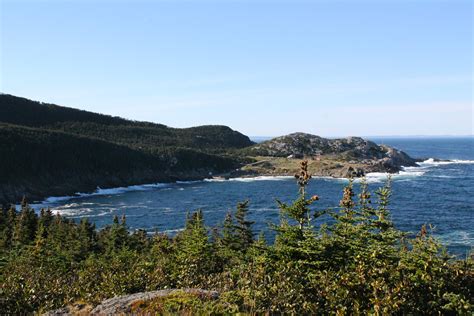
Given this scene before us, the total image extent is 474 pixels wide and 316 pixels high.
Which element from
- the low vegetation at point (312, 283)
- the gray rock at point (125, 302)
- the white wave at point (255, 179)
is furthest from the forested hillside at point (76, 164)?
the gray rock at point (125, 302)

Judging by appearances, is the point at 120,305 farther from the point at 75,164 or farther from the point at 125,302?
the point at 75,164

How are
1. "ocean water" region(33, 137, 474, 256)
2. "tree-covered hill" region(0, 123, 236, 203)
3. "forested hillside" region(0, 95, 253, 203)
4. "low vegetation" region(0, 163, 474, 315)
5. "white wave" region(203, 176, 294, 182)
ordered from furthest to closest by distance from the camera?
1. "white wave" region(203, 176, 294, 182)
2. "forested hillside" region(0, 95, 253, 203)
3. "tree-covered hill" region(0, 123, 236, 203)
4. "ocean water" region(33, 137, 474, 256)
5. "low vegetation" region(0, 163, 474, 315)

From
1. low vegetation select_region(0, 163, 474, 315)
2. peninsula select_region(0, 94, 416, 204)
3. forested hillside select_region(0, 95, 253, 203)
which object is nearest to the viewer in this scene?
low vegetation select_region(0, 163, 474, 315)

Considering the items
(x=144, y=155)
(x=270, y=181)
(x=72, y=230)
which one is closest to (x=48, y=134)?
(x=144, y=155)

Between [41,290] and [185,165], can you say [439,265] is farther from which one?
[185,165]

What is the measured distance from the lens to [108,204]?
103 meters

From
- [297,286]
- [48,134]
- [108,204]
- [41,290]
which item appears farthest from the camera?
[48,134]

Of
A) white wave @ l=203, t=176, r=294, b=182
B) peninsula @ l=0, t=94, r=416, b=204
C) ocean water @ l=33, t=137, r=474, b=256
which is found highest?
peninsula @ l=0, t=94, r=416, b=204

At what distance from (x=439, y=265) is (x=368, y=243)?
543cm

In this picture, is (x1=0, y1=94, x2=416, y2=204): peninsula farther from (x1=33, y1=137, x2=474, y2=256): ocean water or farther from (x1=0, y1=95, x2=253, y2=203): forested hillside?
(x1=33, y1=137, x2=474, y2=256): ocean water

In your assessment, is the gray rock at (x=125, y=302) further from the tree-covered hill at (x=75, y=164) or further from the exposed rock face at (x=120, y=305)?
the tree-covered hill at (x=75, y=164)

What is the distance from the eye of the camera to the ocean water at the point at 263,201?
2795 inches

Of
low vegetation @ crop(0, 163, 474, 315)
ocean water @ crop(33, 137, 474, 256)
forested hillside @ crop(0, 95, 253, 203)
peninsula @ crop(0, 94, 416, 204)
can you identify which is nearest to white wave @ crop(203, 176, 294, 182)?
ocean water @ crop(33, 137, 474, 256)

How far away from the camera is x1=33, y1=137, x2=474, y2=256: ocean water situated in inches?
2795
